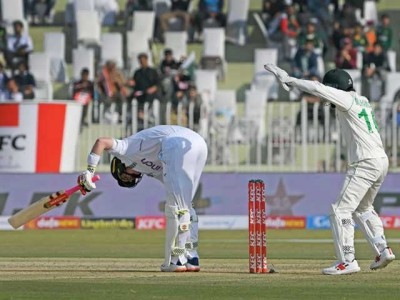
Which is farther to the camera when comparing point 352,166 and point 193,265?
point 193,265

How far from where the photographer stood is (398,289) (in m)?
13.3

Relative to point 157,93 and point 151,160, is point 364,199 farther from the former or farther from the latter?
point 157,93

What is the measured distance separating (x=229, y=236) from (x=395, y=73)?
8561mm

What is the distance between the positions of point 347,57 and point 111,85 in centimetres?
494

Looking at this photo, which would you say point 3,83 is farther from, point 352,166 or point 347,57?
point 352,166

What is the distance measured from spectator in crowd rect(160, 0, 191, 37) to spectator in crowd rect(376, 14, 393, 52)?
14.0 feet

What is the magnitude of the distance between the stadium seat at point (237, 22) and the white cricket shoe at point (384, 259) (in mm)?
18968

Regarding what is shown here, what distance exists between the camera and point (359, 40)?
32625 millimetres

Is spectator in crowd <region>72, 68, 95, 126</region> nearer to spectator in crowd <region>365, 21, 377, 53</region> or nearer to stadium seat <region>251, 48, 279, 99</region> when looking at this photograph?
stadium seat <region>251, 48, 279, 99</region>

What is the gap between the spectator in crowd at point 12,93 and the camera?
3080 centimetres

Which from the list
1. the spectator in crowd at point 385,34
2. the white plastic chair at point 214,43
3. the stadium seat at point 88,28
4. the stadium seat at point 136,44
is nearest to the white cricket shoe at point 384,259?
the spectator in crowd at point 385,34

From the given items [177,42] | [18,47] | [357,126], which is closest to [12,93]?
[18,47]

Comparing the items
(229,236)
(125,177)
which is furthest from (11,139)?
(125,177)

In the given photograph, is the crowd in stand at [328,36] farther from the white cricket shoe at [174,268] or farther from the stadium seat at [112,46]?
the white cricket shoe at [174,268]
